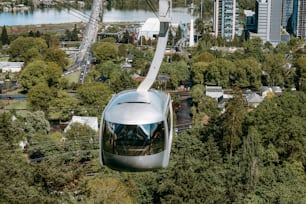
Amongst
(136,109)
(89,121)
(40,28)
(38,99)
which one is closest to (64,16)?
(40,28)

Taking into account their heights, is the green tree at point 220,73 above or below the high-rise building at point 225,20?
below

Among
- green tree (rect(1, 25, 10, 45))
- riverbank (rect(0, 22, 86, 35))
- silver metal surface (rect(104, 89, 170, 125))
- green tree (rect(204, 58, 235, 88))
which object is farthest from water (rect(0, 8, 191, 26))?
silver metal surface (rect(104, 89, 170, 125))

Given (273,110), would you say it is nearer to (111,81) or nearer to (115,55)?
(111,81)

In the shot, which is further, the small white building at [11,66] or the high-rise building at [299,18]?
the high-rise building at [299,18]

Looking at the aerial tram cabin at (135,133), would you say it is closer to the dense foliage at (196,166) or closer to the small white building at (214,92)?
the dense foliage at (196,166)

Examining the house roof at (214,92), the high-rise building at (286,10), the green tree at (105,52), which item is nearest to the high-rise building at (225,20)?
the high-rise building at (286,10)

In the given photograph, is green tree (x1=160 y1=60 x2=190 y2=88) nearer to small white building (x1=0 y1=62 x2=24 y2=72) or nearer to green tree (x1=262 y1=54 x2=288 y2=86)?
green tree (x1=262 y1=54 x2=288 y2=86)

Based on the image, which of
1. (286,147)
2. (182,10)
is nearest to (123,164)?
(286,147)

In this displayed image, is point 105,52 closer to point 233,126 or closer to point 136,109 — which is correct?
point 233,126
